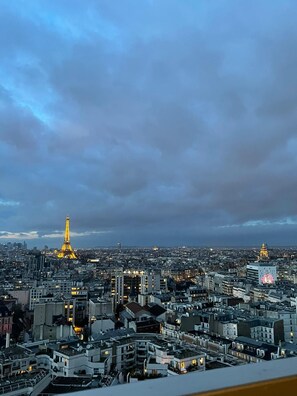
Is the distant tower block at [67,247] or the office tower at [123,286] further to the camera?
the distant tower block at [67,247]

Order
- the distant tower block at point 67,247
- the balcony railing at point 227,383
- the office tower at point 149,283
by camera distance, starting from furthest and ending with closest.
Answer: the distant tower block at point 67,247 → the office tower at point 149,283 → the balcony railing at point 227,383

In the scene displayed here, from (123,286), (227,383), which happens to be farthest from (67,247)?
(227,383)

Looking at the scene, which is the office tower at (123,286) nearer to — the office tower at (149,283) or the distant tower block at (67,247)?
the office tower at (149,283)

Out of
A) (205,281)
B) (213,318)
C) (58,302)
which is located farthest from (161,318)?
(205,281)

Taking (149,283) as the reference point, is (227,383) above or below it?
above

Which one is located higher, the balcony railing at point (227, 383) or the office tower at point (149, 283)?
the balcony railing at point (227, 383)

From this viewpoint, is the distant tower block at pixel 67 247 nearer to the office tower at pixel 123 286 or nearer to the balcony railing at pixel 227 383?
the office tower at pixel 123 286

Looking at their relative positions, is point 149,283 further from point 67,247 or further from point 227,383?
point 67,247

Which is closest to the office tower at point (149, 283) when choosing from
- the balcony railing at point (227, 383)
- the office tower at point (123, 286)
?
the office tower at point (123, 286)

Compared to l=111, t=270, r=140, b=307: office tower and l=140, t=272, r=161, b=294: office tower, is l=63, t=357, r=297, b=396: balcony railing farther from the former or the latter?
l=140, t=272, r=161, b=294: office tower

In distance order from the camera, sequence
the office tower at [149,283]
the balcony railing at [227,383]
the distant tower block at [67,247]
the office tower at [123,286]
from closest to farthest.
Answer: the balcony railing at [227,383], the office tower at [123,286], the office tower at [149,283], the distant tower block at [67,247]


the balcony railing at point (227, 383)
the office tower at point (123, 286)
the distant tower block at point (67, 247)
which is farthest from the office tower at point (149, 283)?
the distant tower block at point (67, 247)

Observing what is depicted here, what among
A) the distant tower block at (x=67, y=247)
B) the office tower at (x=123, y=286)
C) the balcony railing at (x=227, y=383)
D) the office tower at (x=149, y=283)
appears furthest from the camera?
the distant tower block at (x=67, y=247)
